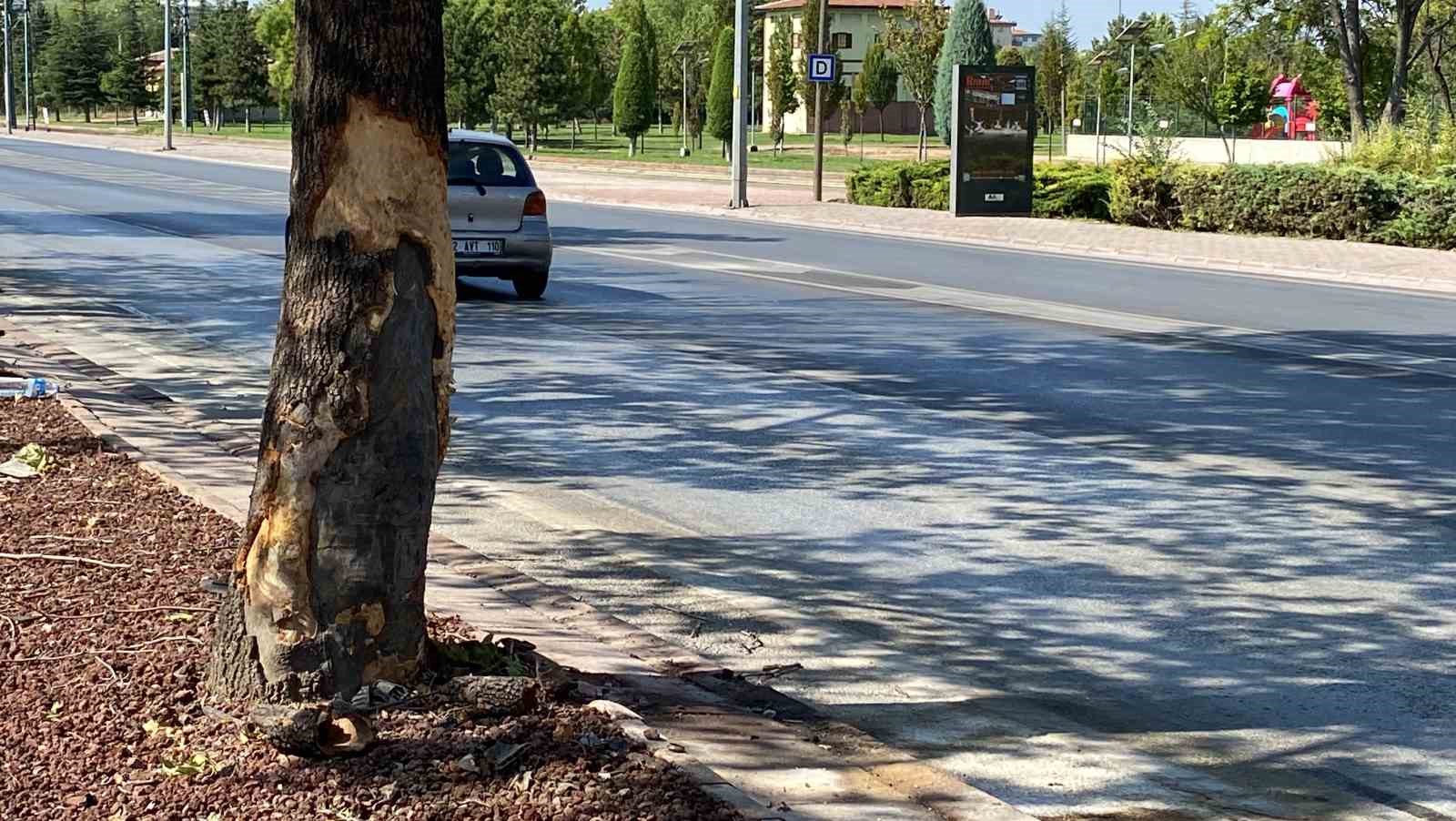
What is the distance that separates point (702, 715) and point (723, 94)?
213 feet

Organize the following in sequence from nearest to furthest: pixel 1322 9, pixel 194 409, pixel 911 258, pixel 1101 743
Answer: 1. pixel 1101 743
2. pixel 194 409
3. pixel 911 258
4. pixel 1322 9

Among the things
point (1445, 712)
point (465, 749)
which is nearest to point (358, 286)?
point (465, 749)

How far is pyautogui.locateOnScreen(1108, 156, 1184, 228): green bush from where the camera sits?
29.1 metres

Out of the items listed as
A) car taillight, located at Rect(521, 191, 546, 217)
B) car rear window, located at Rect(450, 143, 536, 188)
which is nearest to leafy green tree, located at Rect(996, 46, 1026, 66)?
car rear window, located at Rect(450, 143, 536, 188)

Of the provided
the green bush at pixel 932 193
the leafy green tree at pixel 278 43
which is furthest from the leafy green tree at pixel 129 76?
the green bush at pixel 932 193

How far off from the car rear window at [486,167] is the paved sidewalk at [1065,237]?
9582 millimetres

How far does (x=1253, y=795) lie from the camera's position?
454 centimetres

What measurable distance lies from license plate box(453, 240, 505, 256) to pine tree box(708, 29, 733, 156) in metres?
49.6

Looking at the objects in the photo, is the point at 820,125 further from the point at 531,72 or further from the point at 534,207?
the point at 531,72

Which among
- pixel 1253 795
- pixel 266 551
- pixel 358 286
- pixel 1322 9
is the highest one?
pixel 1322 9

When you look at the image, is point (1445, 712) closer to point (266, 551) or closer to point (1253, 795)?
point (1253, 795)

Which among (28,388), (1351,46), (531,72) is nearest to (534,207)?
(28,388)

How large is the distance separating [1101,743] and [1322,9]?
5562 cm

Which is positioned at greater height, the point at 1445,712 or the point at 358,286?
the point at 358,286
